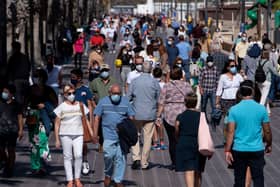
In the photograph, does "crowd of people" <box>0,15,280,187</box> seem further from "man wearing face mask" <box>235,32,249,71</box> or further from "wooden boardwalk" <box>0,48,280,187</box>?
"man wearing face mask" <box>235,32,249,71</box>

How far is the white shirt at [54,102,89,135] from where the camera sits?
1303 centimetres

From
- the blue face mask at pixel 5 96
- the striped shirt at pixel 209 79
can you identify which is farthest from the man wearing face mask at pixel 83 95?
the striped shirt at pixel 209 79

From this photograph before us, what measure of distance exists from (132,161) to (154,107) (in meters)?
1.32

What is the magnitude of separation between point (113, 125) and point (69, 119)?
60 centimetres

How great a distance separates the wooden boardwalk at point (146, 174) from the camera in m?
14.3

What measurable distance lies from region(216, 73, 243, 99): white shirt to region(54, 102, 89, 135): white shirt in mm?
5424

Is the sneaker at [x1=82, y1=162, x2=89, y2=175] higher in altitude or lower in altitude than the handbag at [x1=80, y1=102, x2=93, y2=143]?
lower

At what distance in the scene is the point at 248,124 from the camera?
1075 cm

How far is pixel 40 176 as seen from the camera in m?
15.0

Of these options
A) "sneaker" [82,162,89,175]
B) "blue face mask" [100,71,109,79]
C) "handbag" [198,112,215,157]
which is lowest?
"sneaker" [82,162,89,175]

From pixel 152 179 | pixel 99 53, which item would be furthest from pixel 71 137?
pixel 99 53

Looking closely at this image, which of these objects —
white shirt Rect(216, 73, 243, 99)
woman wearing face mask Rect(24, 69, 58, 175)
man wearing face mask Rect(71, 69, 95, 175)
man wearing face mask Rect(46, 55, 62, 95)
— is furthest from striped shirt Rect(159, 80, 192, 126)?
man wearing face mask Rect(46, 55, 62, 95)

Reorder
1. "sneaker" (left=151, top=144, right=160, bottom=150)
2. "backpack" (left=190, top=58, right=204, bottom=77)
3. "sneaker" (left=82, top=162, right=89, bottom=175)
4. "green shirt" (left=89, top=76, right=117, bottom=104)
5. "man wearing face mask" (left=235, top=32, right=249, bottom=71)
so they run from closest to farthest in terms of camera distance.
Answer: "sneaker" (left=82, top=162, right=89, bottom=175), "green shirt" (left=89, top=76, right=117, bottom=104), "sneaker" (left=151, top=144, right=160, bottom=150), "backpack" (left=190, top=58, right=204, bottom=77), "man wearing face mask" (left=235, top=32, right=249, bottom=71)

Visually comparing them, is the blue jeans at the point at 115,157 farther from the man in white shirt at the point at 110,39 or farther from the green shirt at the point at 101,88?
the man in white shirt at the point at 110,39
